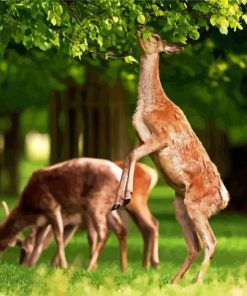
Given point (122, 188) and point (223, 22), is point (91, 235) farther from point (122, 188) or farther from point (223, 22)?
point (223, 22)

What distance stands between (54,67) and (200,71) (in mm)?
2539

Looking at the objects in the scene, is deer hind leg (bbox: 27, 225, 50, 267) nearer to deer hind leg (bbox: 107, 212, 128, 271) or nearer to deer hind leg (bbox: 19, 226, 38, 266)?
deer hind leg (bbox: 19, 226, 38, 266)

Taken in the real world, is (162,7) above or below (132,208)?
above

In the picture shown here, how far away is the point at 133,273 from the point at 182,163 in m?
2.43

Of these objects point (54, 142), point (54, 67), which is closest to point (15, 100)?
point (54, 142)

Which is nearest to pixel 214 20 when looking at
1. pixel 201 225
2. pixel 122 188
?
pixel 122 188

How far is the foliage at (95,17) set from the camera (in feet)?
41.3

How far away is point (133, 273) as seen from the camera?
14.9 metres

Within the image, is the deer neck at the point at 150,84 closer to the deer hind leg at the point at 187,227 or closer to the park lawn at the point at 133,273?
the deer hind leg at the point at 187,227

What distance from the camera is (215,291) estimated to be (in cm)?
1133

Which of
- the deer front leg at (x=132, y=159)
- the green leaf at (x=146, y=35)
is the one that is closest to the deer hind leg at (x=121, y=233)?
the deer front leg at (x=132, y=159)

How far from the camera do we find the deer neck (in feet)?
43.2

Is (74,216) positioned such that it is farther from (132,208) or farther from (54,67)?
(54,67)

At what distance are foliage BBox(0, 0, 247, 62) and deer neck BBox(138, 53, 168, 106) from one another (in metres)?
0.22
